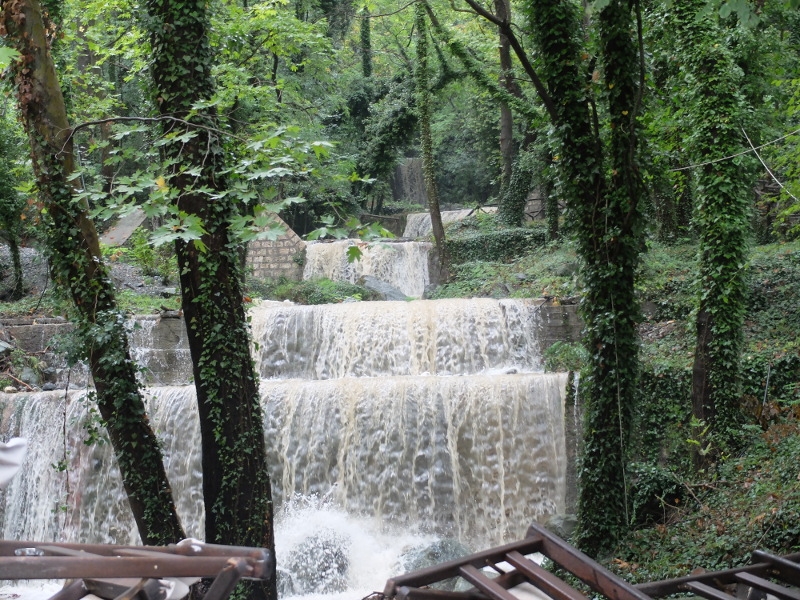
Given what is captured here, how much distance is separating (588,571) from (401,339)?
1033cm

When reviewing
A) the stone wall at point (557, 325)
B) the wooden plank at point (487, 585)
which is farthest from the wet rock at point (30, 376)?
the wooden plank at point (487, 585)

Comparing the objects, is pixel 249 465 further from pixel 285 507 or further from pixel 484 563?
pixel 285 507

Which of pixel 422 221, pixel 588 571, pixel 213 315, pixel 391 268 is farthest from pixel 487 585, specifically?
pixel 422 221

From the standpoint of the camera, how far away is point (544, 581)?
2.52 m

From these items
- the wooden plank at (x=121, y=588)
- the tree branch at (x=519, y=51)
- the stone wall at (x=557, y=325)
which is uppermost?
the tree branch at (x=519, y=51)

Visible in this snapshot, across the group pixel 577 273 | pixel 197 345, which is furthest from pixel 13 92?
pixel 577 273

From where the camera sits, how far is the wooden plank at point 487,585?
241 cm

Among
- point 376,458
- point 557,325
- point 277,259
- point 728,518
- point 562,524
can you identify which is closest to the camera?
point 728,518

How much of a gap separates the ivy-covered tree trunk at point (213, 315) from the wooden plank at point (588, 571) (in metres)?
3.30

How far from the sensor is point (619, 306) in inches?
268

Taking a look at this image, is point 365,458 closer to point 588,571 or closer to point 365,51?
point 588,571

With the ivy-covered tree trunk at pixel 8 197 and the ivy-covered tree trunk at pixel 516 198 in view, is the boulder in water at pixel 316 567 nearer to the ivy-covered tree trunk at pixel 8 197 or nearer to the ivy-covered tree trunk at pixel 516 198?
the ivy-covered tree trunk at pixel 8 197

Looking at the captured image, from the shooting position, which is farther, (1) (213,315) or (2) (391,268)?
(2) (391,268)

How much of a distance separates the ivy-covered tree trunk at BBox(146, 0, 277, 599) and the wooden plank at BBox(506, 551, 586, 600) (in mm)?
3334
